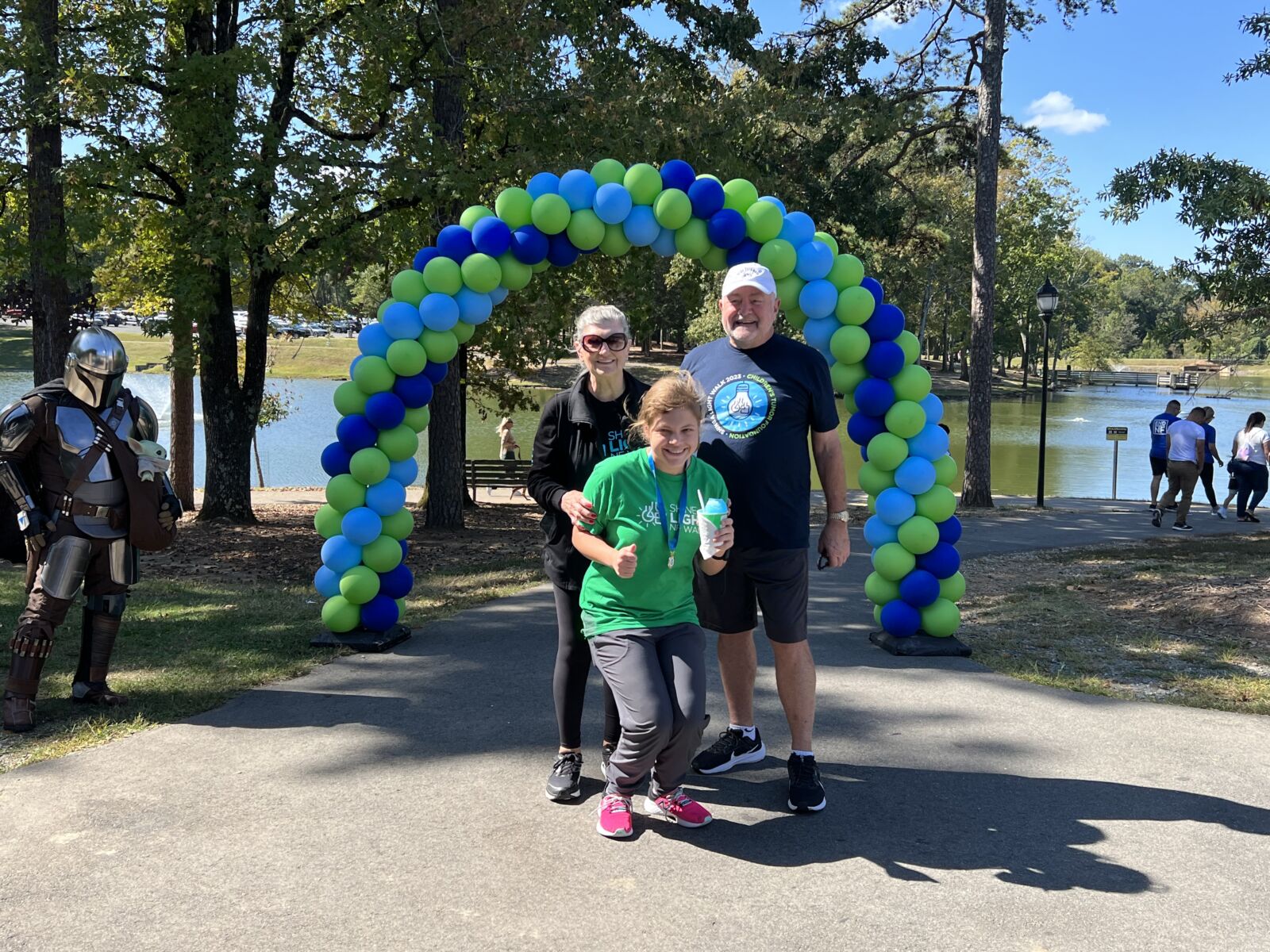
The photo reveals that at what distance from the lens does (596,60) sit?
12703mm

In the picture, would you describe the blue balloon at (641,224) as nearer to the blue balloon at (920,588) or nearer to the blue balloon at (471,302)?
the blue balloon at (471,302)

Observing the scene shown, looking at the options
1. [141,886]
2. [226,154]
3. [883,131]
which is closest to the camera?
[141,886]

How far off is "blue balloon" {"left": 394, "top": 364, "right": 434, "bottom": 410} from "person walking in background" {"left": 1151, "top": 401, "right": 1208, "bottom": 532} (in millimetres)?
12122

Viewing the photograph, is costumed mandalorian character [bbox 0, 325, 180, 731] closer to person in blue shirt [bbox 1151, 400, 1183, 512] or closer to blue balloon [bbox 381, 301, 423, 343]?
blue balloon [bbox 381, 301, 423, 343]

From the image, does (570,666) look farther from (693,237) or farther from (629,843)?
(693,237)

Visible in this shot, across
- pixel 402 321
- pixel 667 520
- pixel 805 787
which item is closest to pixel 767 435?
pixel 667 520

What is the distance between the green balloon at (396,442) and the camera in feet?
22.2

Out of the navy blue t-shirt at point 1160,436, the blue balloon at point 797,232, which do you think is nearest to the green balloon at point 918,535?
the blue balloon at point 797,232

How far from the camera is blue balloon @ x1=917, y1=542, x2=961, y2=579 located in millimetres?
6680

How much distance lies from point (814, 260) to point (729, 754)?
11.2 feet

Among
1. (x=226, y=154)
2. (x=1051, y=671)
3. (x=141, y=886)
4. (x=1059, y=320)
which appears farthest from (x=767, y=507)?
(x=1059, y=320)

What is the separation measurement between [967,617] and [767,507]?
465 centimetres

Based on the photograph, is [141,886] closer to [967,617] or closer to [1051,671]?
[1051,671]

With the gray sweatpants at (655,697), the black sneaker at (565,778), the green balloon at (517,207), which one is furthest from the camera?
the green balloon at (517,207)
